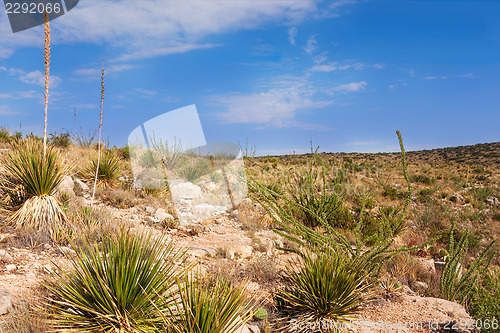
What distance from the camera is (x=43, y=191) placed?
6.66 metres

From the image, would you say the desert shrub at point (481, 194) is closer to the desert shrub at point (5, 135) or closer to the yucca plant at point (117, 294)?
the yucca plant at point (117, 294)

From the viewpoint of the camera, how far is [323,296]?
414cm

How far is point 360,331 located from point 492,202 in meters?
17.9

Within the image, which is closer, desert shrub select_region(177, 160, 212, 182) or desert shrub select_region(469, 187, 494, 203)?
desert shrub select_region(177, 160, 212, 182)

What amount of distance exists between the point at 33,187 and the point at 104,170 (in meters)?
4.39

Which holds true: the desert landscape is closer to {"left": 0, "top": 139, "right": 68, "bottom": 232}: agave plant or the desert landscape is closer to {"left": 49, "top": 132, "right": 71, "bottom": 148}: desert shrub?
{"left": 0, "top": 139, "right": 68, "bottom": 232}: agave plant

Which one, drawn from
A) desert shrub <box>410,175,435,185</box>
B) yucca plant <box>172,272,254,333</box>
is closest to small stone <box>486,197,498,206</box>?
desert shrub <box>410,175,435,185</box>

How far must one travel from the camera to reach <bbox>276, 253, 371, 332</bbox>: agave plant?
4.12m

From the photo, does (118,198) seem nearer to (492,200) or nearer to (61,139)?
(61,139)

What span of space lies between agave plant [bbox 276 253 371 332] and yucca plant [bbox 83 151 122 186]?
8.63 m

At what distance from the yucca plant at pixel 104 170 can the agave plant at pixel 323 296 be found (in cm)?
863

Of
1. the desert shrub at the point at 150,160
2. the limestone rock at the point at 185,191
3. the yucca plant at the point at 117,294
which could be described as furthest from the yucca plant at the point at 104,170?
the yucca plant at the point at 117,294

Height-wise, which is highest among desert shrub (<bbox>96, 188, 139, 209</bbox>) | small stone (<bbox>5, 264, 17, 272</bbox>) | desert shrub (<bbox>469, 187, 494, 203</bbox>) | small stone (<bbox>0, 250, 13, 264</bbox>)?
desert shrub (<bbox>96, 188, 139, 209</bbox>)

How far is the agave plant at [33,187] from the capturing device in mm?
6391
